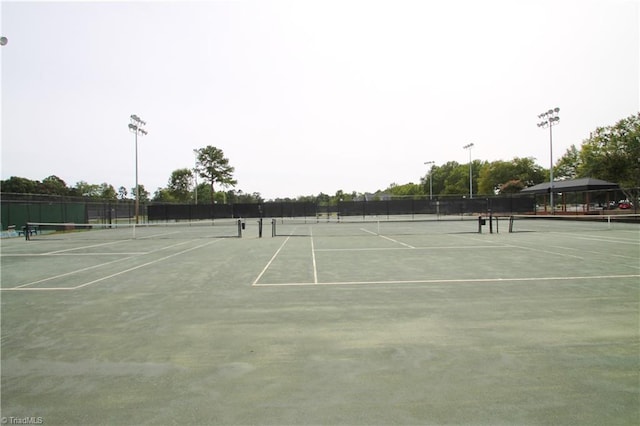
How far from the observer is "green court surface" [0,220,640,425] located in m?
3.11

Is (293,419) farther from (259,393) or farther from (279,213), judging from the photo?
(279,213)

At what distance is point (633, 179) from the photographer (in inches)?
1474

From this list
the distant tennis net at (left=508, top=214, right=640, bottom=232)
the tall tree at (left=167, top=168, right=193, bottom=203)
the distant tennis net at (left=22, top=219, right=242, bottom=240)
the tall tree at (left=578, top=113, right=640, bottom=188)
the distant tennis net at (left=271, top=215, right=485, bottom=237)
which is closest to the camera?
the distant tennis net at (left=22, top=219, right=242, bottom=240)

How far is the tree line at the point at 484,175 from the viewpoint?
36906 mm

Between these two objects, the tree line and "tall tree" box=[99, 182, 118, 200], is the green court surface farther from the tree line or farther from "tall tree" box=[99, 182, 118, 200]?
"tall tree" box=[99, 182, 118, 200]

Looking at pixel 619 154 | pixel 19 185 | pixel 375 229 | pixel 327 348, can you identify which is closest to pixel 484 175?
pixel 619 154

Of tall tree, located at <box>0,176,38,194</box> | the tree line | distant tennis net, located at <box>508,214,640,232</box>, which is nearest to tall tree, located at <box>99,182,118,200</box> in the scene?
the tree line

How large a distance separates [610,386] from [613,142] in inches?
1778

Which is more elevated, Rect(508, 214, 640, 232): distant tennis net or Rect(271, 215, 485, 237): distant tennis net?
Rect(508, 214, 640, 232): distant tennis net

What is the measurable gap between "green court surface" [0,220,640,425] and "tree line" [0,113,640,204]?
121 ft

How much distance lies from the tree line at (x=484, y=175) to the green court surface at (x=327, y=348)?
3691 cm

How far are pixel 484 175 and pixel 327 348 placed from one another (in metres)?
99.3

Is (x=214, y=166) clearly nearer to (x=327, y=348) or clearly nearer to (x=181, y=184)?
(x=181, y=184)

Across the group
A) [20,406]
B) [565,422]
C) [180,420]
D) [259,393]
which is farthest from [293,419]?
[20,406]
